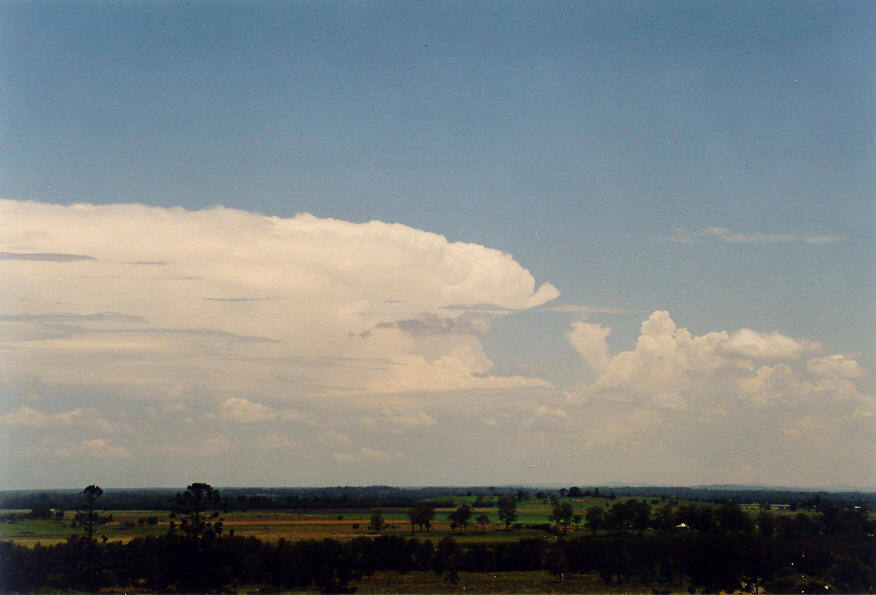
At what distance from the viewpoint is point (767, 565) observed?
Result: 6350 centimetres

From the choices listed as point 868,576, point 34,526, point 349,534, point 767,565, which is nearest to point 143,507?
point 34,526

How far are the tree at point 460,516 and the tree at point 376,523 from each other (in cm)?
741

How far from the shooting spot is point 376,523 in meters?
90.7

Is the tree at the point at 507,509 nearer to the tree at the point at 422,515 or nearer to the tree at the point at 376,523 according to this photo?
the tree at the point at 422,515

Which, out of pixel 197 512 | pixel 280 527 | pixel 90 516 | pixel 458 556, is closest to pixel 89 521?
pixel 90 516

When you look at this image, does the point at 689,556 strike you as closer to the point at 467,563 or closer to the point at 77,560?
the point at 467,563

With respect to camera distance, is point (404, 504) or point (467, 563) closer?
point (467, 563)

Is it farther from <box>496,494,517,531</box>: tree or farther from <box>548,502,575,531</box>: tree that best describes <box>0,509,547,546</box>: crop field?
<box>548,502,575,531</box>: tree

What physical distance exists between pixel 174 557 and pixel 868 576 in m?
47.5

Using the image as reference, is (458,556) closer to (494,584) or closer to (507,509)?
(494,584)

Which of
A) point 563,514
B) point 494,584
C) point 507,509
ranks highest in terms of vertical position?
point 507,509

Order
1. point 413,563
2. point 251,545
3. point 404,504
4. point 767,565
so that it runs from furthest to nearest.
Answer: point 404,504
point 413,563
point 251,545
point 767,565

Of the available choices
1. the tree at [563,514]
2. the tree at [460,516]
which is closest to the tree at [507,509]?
the tree at [460,516]

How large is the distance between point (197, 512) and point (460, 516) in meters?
38.1
